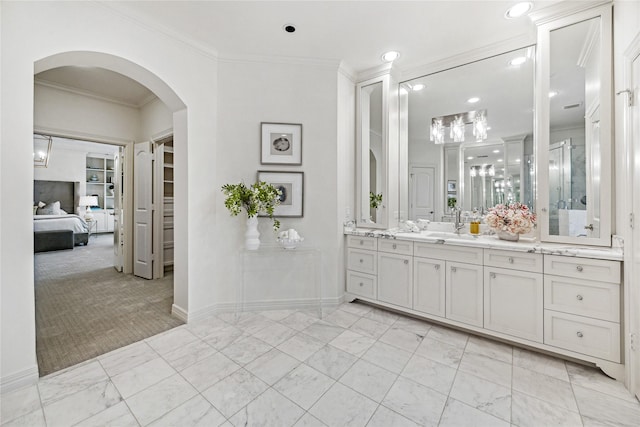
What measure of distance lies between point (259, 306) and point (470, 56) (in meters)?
3.44

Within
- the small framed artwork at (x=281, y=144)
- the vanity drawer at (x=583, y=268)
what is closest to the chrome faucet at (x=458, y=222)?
the vanity drawer at (x=583, y=268)

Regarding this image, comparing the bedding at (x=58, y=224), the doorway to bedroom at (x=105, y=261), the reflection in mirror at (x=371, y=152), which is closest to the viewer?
the doorway to bedroom at (x=105, y=261)

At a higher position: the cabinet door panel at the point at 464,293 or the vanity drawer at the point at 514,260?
the vanity drawer at the point at 514,260

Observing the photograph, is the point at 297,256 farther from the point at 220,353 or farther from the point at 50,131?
the point at 50,131

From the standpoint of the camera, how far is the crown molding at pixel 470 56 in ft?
8.18

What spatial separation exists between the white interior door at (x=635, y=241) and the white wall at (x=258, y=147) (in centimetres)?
223

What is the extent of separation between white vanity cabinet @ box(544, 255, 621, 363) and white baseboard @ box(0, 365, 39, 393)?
362 centimetres

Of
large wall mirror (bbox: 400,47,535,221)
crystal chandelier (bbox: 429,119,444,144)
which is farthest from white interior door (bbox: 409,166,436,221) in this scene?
crystal chandelier (bbox: 429,119,444,144)

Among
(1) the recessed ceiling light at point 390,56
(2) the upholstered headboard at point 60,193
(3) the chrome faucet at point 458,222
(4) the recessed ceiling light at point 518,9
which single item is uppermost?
(1) the recessed ceiling light at point 390,56

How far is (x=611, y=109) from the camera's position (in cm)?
200

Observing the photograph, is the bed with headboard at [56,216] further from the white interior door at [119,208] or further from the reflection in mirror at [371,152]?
the reflection in mirror at [371,152]

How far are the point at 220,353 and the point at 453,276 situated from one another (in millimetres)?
2118

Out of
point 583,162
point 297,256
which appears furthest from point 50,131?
point 583,162

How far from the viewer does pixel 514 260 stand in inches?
86.5
